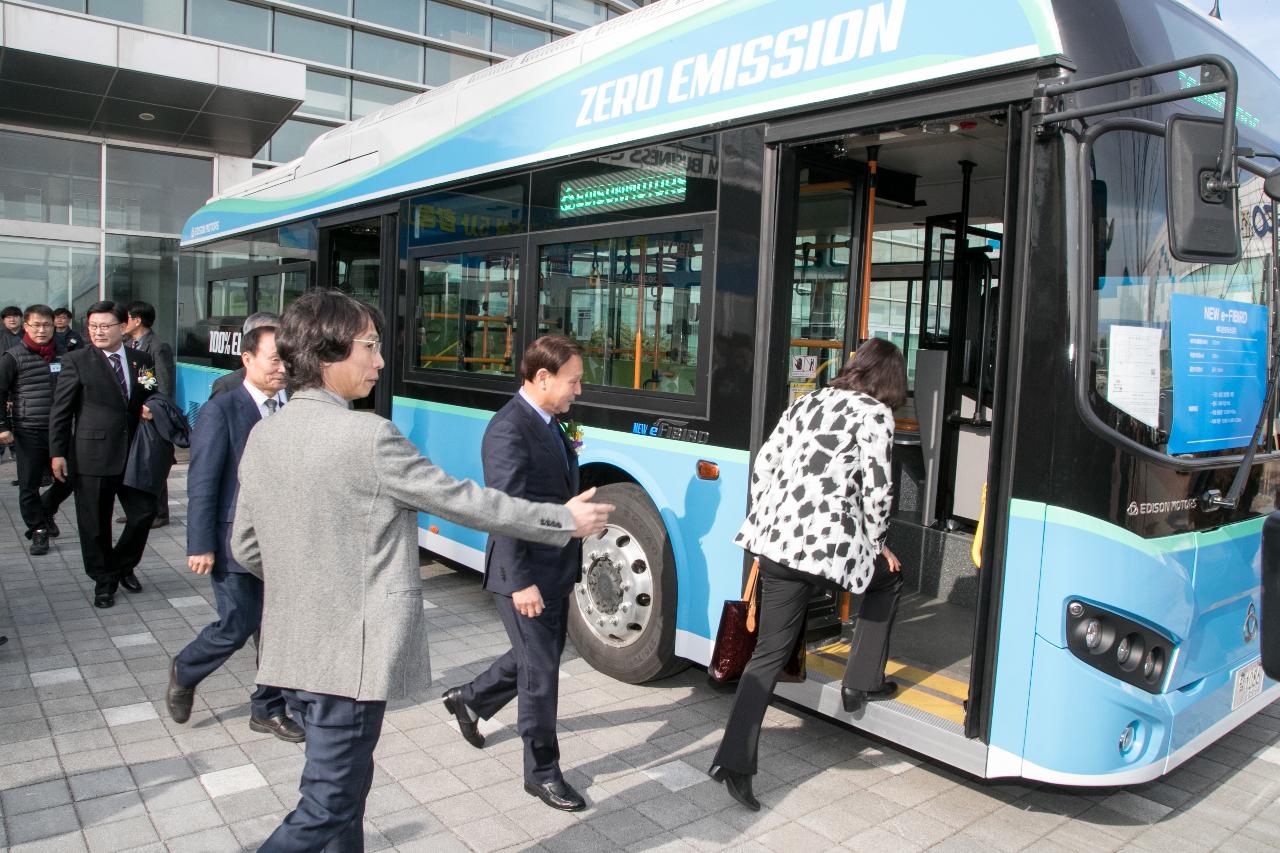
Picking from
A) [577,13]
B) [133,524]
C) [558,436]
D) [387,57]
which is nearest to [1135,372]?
[558,436]

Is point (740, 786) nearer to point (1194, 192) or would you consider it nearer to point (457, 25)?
point (1194, 192)

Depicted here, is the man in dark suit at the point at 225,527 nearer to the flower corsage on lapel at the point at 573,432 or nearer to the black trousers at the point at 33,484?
the flower corsage on lapel at the point at 573,432

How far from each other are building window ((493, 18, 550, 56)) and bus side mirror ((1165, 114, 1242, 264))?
81.0 ft

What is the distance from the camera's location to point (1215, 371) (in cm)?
344

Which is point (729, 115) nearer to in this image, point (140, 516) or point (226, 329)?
point (140, 516)

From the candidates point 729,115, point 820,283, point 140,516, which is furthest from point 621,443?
point 140,516

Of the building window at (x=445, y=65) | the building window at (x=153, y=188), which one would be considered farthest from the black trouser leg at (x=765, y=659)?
the building window at (x=445, y=65)

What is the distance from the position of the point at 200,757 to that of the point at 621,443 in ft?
7.49

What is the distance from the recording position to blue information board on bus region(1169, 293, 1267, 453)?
3.31 m

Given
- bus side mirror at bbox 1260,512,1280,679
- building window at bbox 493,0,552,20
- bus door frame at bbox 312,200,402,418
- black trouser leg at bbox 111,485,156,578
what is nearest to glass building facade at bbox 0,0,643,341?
building window at bbox 493,0,552,20

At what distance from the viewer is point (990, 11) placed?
322cm

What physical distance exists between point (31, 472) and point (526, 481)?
19.2 feet

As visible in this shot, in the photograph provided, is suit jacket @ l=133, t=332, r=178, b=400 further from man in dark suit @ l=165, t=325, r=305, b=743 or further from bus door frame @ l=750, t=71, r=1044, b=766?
bus door frame @ l=750, t=71, r=1044, b=766

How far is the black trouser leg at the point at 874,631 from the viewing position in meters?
3.72
